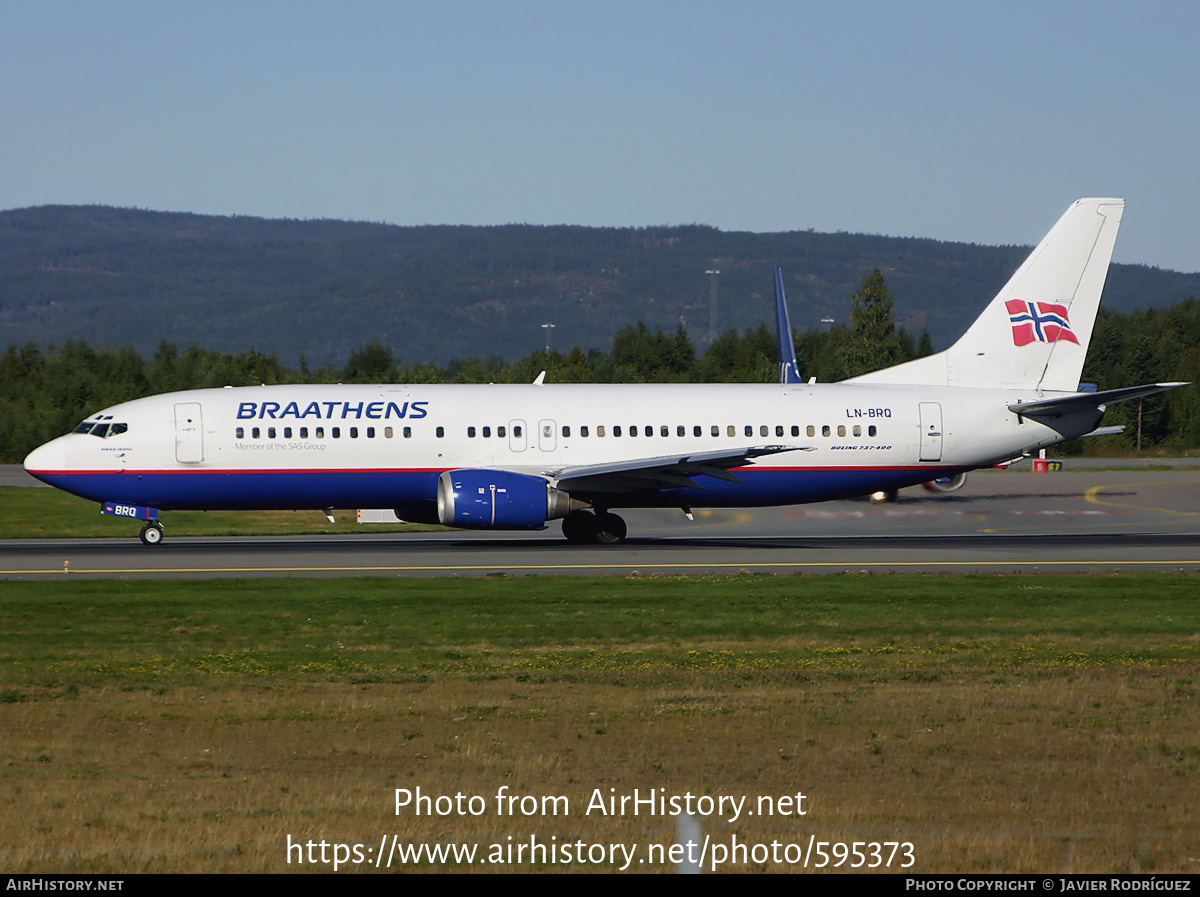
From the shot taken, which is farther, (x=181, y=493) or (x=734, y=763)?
(x=181, y=493)

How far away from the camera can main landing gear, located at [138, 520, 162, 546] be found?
1387 inches

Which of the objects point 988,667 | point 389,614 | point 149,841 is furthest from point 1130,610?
point 149,841

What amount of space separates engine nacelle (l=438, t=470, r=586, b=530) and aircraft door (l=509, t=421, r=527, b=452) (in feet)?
4.97

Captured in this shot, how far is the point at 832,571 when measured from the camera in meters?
29.0

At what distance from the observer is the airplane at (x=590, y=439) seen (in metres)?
34.2

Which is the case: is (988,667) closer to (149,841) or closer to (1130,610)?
(1130,610)

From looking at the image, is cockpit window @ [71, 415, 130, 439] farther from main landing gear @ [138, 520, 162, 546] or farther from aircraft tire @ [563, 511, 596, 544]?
aircraft tire @ [563, 511, 596, 544]

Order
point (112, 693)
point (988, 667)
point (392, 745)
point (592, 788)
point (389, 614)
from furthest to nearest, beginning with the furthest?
1. point (389, 614)
2. point (988, 667)
3. point (112, 693)
4. point (392, 745)
5. point (592, 788)

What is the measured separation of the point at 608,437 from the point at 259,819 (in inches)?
964

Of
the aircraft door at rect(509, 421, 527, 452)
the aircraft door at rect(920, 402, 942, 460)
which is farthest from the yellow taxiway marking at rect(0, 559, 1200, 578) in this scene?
the aircraft door at rect(920, 402, 942, 460)

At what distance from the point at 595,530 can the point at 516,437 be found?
10.9 ft

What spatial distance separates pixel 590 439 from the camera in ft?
115

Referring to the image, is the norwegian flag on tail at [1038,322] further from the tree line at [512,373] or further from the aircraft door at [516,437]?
the tree line at [512,373]

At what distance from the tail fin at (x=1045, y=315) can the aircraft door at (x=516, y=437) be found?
37.0 ft
